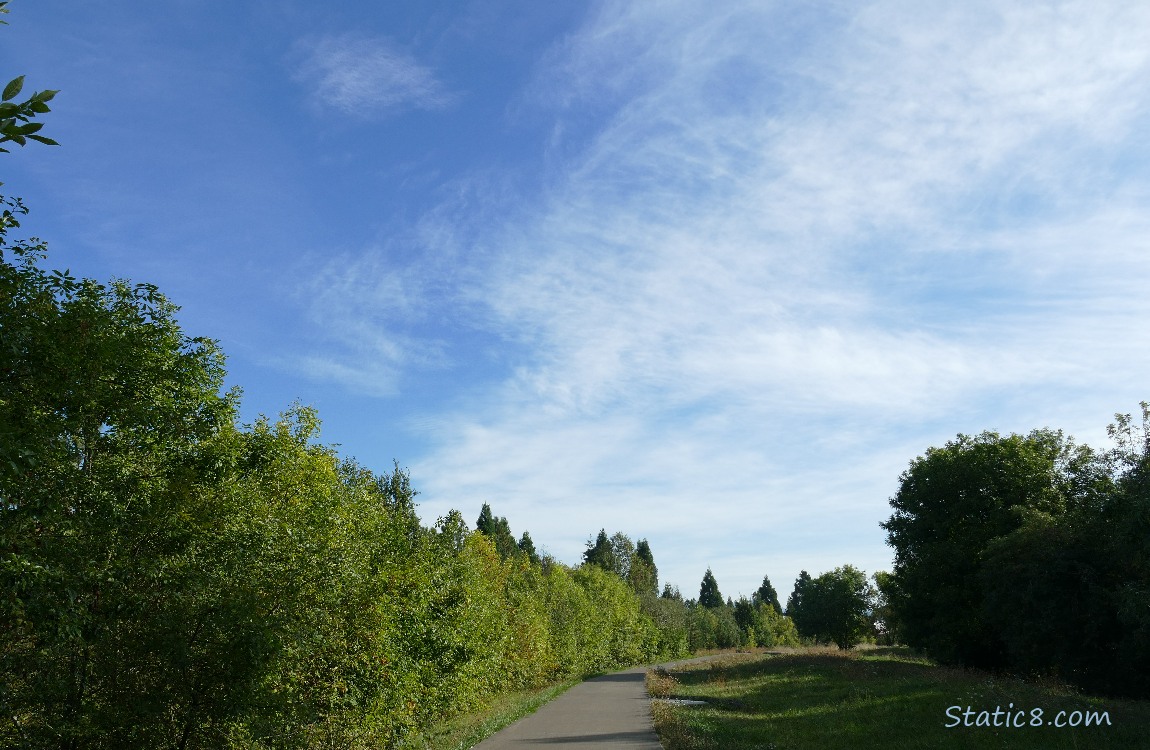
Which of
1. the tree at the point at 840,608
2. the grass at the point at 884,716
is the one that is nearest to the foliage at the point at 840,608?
the tree at the point at 840,608

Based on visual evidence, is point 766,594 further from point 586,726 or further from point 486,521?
point 586,726

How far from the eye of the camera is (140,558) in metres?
10.2

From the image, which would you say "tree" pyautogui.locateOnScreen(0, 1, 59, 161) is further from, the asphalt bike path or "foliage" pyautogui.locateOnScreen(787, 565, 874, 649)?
"foliage" pyautogui.locateOnScreen(787, 565, 874, 649)

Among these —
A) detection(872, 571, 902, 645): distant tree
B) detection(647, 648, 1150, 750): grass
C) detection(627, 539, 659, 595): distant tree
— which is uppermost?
detection(627, 539, 659, 595): distant tree

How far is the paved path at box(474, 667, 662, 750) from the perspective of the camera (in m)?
17.1

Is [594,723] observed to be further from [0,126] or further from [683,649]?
[683,649]

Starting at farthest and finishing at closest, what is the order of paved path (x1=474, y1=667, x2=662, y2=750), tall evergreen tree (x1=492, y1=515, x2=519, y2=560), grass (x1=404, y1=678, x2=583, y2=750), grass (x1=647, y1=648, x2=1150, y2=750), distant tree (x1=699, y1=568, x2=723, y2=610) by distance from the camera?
distant tree (x1=699, y1=568, x2=723, y2=610) < tall evergreen tree (x1=492, y1=515, x2=519, y2=560) < grass (x1=404, y1=678, x2=583, y2=750) < paved path (x1=474, y1=667, x2=662, y2=750) < grass (x1=647, y1=648, x2=1150, y2=750)

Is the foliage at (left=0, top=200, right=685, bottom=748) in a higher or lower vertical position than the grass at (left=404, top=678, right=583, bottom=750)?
higher

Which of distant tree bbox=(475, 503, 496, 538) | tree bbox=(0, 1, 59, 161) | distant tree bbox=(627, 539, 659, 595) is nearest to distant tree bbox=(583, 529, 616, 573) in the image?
distant tree bbox=(627, 539, 659, 595)

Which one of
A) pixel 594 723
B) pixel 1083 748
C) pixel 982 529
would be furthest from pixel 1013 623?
pixel 594 723

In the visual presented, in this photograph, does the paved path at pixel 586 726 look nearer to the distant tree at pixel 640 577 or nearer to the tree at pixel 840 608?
the tree at pixel 840 608

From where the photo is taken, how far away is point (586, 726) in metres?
20.8

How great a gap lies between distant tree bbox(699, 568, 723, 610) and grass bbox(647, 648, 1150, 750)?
115m

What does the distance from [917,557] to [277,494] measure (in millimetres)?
35572
